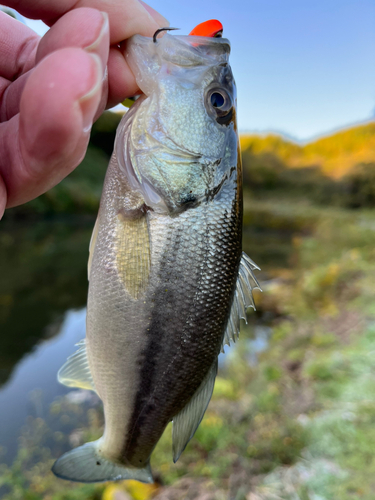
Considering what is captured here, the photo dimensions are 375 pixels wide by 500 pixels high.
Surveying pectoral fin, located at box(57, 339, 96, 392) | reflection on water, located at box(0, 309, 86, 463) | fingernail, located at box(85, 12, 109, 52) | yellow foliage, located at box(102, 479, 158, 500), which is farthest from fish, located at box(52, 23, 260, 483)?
reflection on water, located at box(0, 309, 86, 463)

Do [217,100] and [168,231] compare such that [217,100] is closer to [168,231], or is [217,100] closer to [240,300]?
[168,231]

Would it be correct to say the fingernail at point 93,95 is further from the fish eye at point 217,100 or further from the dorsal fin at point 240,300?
the dorsal fin at point 240,300

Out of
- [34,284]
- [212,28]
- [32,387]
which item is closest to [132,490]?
[32,387]

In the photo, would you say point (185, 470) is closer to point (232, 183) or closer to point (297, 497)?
point (297, 497)

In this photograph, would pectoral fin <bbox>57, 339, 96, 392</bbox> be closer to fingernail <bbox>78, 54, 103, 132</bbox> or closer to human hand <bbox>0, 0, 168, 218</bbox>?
human hand <bbox>0, 0, 168, 218</bbox>

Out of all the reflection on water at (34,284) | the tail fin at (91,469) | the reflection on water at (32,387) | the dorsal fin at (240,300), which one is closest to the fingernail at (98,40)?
the dorsal fin at (240,300)
